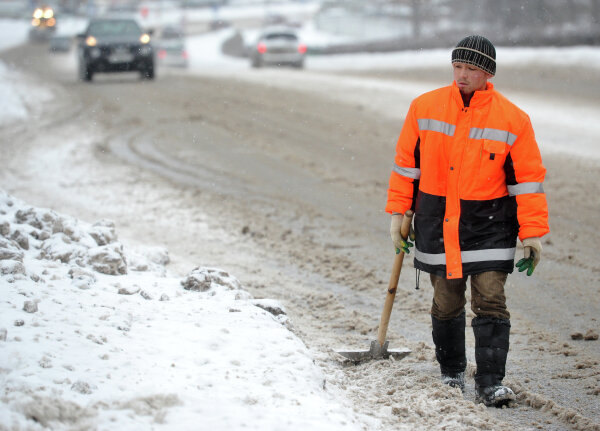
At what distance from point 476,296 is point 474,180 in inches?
23.1

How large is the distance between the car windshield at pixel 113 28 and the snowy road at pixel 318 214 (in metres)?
4.73

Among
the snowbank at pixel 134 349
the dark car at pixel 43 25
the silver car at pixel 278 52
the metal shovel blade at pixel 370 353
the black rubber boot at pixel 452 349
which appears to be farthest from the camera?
the dark car at pixel 43 25

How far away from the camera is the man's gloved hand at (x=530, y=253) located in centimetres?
373

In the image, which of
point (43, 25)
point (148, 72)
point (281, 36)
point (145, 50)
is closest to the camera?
point (145, 50)

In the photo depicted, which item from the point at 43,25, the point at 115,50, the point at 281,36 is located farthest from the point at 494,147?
the point at 43,25

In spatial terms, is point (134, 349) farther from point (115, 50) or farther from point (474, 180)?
point (115, 50)

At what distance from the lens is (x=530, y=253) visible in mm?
3814

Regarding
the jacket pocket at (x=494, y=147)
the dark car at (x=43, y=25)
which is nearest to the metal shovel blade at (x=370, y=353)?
the jacket pocket at (x=494, y=147)

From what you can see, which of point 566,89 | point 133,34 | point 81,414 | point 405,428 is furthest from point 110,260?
point 133,34

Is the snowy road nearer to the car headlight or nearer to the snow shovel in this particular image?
the snow shovel

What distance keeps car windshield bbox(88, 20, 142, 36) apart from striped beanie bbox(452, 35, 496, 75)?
725 inches

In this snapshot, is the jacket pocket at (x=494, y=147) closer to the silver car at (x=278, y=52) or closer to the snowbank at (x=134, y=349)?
the snowbank at (x=134, y=349)

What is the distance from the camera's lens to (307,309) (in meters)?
5.42

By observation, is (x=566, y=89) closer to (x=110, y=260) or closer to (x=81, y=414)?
(x=110, y=260)
